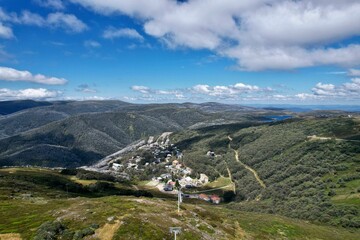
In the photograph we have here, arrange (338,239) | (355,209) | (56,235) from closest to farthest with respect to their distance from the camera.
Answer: (56,235) < (338,239) < (355,209)

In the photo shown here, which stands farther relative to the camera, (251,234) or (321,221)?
(321,221)

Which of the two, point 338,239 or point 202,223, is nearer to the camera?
point 202,223

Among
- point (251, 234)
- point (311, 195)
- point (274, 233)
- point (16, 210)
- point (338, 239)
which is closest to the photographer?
point (16, 210)

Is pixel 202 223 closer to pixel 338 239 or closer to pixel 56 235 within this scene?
pixel 56 235

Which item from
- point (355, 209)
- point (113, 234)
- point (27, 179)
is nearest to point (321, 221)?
point (355, 209)

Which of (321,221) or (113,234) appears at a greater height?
(113,234)

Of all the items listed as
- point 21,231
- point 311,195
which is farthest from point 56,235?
point 311,195

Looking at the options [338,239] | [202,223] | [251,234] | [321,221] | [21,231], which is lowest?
[321,221]

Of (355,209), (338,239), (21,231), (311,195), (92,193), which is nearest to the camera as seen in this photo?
(21,231)

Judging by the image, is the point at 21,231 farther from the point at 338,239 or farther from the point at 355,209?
the point at 355,209
